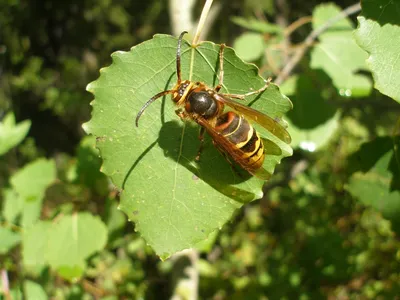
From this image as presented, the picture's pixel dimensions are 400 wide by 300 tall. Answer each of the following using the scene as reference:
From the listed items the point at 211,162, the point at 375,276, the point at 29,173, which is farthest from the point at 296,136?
the point at 375,276

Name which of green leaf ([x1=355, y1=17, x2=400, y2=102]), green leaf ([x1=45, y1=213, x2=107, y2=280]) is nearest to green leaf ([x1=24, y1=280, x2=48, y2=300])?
green leaf ([x1=45, y1=213, x2=107, y2=280])

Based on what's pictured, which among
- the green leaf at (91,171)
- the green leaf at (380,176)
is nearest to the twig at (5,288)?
the green leaf at (91,171)

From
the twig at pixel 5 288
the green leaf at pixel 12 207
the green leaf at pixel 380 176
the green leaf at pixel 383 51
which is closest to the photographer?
the green leaf at pixel 383 51

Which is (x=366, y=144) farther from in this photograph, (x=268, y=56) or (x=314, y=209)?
(x=314, y=209)

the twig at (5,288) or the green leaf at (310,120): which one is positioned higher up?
the green leaf at (310,120)

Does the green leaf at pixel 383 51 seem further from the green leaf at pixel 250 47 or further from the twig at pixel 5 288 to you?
the twig at pixel 5 288

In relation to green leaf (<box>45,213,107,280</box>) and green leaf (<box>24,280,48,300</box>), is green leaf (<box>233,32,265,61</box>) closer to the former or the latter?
green leaf (<box>45,213,107,280</box>)

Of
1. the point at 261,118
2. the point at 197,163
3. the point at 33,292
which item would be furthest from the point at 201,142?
the point at 33,292
